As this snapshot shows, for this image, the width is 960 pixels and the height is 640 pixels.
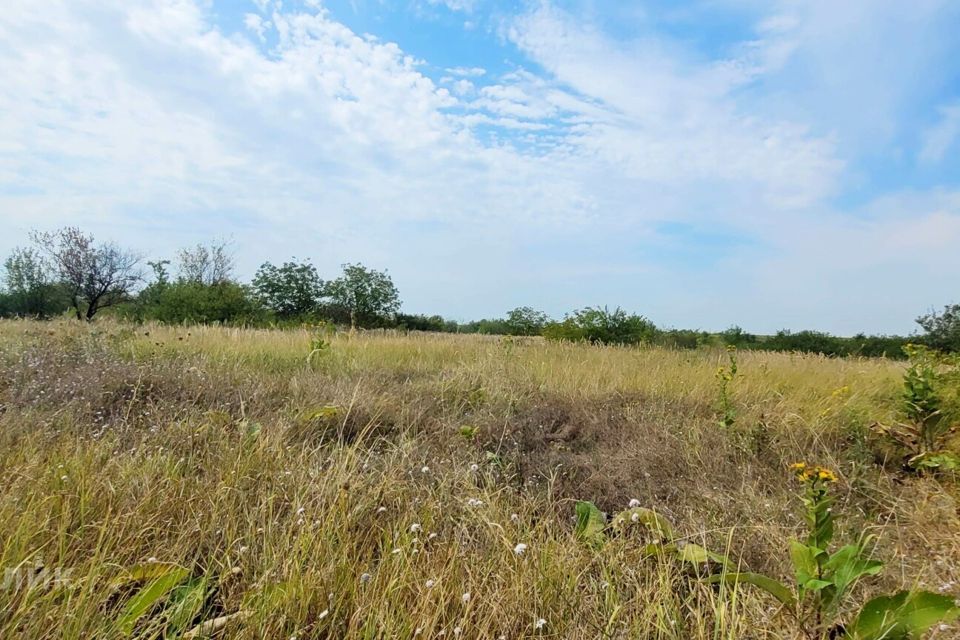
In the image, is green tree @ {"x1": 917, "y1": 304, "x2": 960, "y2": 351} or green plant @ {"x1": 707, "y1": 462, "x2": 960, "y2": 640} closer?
green plant @ {"x1": 707, "y1": 462, "x2": 960, "y2": 640}

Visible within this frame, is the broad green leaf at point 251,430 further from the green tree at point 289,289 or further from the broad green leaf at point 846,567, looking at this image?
the green tree at point 289,289

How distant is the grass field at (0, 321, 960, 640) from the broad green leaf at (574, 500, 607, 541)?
0.23 feet

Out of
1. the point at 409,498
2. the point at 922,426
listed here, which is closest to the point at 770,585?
the point at 409,498

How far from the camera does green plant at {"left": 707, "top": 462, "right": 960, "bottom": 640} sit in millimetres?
1273

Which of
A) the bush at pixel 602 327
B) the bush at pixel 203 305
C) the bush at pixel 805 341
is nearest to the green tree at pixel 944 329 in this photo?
the bush at pixel 805 341

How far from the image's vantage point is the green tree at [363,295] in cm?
3162

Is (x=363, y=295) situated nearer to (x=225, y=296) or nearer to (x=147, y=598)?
(x=225, y=296)

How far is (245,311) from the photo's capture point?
75.0ft

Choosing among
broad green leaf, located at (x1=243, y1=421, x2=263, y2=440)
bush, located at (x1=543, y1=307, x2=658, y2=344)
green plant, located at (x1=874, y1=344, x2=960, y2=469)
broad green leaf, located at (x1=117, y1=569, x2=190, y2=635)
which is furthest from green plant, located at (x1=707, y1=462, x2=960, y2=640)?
bush, located at (x1=543, y1=307, x2=658, y2=344)

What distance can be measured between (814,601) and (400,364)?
559 cm

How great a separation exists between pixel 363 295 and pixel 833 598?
31862 millimetres

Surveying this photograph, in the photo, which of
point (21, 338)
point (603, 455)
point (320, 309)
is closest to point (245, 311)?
point (320, 309)

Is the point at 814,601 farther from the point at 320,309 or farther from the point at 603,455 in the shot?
the point at 320,309

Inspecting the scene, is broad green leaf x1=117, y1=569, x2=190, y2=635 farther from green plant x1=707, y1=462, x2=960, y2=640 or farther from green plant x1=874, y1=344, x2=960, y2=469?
green plant x1=874, y1=344, x2=960, y2=469
